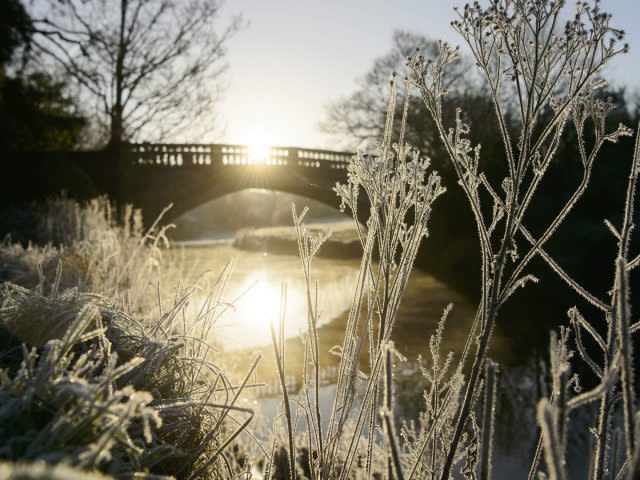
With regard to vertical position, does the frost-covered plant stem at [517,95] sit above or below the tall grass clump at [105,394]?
above

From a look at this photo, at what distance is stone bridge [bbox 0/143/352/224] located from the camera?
597 inches

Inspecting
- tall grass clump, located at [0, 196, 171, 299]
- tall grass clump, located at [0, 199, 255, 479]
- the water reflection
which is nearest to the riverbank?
the water reflection

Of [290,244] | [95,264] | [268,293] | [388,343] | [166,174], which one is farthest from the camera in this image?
[290,244]

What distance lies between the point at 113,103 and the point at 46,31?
91.7 inches

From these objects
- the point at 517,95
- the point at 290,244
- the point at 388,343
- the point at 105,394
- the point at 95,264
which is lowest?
the point at 290,244

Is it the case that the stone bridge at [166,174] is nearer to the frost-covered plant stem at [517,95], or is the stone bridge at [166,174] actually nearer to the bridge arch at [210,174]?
the bridge arch at [210,174]

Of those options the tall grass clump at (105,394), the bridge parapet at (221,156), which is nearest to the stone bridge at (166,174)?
the bridge parapet at (221,156)

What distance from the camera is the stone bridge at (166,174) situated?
49.8ft

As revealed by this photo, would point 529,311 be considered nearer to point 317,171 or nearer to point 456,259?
point 456,259

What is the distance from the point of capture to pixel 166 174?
2039 cm

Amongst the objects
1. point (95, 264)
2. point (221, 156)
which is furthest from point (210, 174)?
point (95, 264)

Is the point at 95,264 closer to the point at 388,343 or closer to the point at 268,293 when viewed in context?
the point at 388,343

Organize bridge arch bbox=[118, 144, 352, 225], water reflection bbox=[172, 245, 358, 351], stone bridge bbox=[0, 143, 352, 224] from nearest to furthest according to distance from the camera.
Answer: water reflection bbox=[172, 245, 358, 351] < stone bridge bbox=[0, 143, 352, 224] < bridge arch bbox=[118, 144, 352, 225]

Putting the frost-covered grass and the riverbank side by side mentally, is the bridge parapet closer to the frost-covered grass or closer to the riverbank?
the riverbank
